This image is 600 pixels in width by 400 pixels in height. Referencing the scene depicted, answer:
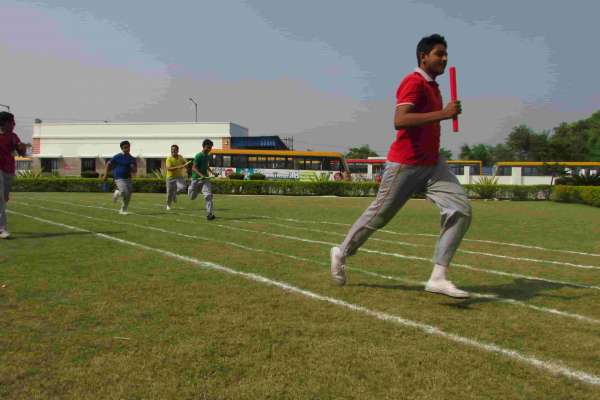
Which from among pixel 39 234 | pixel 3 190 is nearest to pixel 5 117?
pixel 3 190

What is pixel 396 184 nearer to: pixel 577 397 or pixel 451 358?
pixel 451 358

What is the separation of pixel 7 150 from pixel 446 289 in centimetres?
686

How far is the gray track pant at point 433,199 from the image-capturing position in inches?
156

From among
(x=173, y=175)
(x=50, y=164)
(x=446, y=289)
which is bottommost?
(x=446, y=289)

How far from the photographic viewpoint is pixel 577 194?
2398cm

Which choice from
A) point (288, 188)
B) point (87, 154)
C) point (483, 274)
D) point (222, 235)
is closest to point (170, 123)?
point (87, 154)

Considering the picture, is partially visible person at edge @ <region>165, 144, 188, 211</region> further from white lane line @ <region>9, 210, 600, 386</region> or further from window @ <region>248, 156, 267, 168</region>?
window @ <region>248, 156, 267, 168</region>

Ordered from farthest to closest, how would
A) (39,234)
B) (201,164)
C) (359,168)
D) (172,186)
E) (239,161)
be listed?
1. (359,168)
2. (239,161)
3. (172,186)
4. (201,164)
5. (39,234)

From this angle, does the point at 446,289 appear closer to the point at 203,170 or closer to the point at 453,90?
the point at 453,90

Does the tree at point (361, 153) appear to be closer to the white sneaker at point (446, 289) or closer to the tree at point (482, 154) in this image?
the tree at point (482, 154)

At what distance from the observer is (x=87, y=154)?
178 feet

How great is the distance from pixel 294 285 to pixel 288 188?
89.1 feet

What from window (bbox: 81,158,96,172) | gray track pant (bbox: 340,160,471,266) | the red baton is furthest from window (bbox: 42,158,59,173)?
the red baton

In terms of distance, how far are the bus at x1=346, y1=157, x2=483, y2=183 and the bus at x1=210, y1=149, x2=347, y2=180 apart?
240 inches
